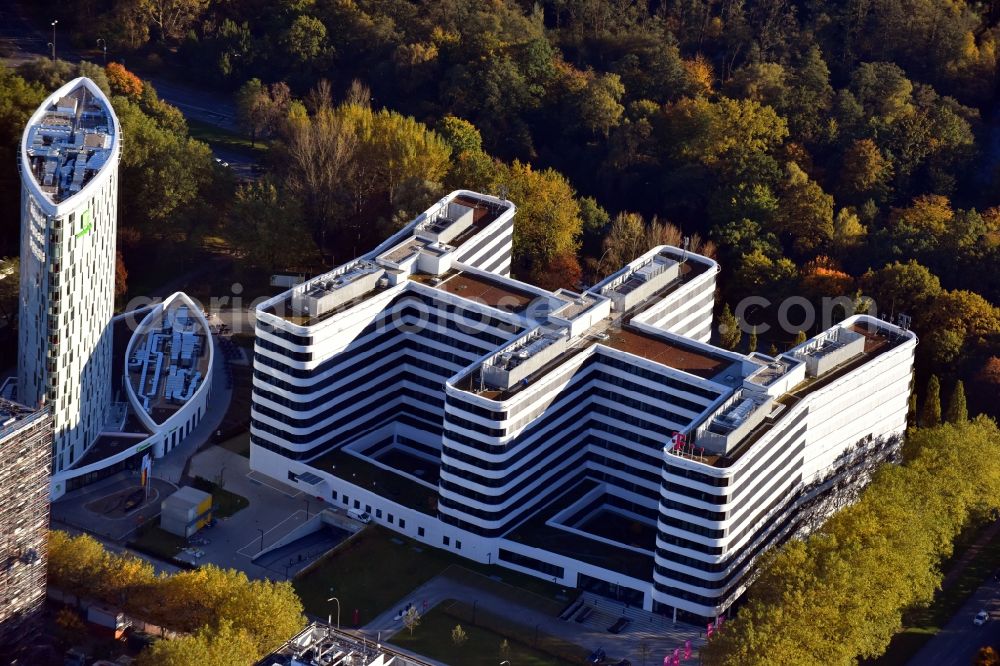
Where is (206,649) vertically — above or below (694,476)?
below

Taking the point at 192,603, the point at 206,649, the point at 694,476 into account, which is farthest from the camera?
the point at 694,476

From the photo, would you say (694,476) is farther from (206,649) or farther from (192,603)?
(192,603)

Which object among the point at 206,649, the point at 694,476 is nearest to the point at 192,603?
the point at 206,649

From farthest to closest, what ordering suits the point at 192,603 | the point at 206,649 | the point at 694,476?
the point at 694,476 → the point at 192,603 → the point at 206,649

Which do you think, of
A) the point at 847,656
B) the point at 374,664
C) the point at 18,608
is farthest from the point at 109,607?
the point at 847,656

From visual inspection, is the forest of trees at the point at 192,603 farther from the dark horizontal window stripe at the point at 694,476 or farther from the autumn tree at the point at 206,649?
the dark horizontal window stripe at the point at 694,476

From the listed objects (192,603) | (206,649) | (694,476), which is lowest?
(192,603)

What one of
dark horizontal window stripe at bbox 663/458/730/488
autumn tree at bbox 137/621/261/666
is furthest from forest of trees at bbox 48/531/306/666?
dark horizontal window stripe at bbox 663/458/730/488

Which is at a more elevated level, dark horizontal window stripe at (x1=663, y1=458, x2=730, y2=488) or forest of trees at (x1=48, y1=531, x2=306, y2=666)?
dark horizontal window stripe at (x1=663, y1=458, x2=730, y2=488)

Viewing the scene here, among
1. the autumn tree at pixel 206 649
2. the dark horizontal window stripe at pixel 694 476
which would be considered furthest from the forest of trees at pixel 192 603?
the dark horizontal window stripe at pixel 694 476

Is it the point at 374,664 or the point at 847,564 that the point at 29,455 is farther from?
the point at 847,564

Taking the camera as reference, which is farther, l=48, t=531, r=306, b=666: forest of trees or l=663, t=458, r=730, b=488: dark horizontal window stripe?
l=663, t=458, r=730, b=488: dark horizontal window stripe

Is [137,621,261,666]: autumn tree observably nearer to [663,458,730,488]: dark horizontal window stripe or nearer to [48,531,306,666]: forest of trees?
[48,531,306,666]: forest of trees
